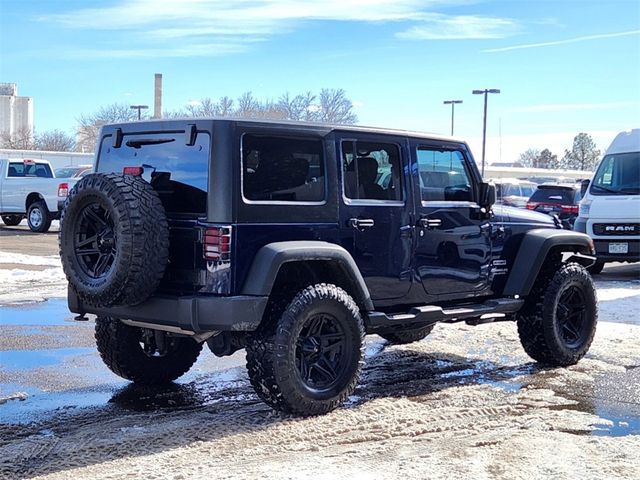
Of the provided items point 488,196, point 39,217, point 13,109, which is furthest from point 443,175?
point 13,109

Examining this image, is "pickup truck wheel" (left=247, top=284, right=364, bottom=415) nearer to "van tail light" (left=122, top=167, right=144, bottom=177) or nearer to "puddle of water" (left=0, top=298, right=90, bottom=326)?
"van tail light" (left=122, top=167, right=144, bottom=177)

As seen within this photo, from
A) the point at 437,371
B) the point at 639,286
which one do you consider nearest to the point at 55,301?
the point at 437,371

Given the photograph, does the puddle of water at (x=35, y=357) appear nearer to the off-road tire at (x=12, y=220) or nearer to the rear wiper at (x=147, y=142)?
the rear wiper at (x=147, y=142)

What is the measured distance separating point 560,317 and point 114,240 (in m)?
4.24

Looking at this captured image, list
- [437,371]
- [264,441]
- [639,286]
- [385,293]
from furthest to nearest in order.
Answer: [639,286]
[437,371]
[385,293]
[264,441]

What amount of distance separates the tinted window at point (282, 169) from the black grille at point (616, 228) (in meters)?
10.0

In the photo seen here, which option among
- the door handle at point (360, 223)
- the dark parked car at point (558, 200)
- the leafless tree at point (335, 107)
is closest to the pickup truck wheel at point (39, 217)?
the dark parked car at point (558, 200)

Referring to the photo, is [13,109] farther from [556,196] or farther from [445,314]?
[445,314]

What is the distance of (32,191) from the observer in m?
23.2

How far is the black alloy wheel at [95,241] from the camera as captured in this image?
5707 mm

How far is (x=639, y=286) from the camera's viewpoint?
13625 mm

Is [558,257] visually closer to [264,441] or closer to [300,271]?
[300,271]

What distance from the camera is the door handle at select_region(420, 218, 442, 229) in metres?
6.71

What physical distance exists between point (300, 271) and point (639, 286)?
9136mm
